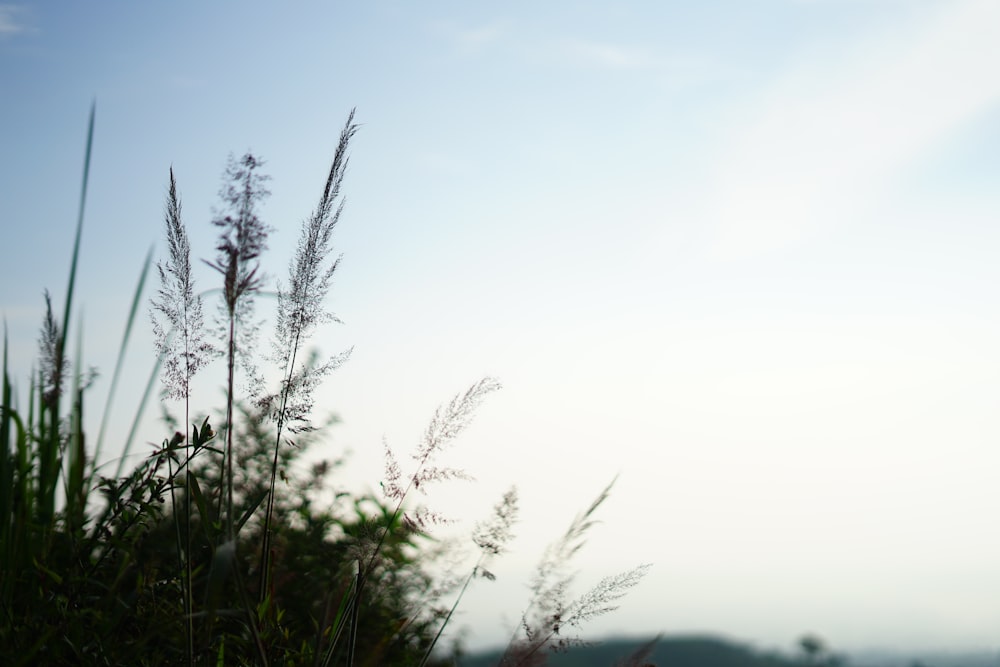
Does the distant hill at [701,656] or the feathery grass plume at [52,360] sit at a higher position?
the feathery grass plume at [52,360]

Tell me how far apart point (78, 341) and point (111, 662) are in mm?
1020

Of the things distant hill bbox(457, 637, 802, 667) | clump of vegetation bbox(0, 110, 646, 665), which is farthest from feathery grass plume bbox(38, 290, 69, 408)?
distant hill bbox(457, 637, 802, 667)

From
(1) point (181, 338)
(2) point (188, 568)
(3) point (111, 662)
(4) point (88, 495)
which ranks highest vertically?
(1) point (181, 338)

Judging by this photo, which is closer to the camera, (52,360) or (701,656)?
(52,360)

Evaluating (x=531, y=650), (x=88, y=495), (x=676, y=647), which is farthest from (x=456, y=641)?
(x=88, y=495)

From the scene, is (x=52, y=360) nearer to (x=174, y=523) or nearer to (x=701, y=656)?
(x=174, y=523)

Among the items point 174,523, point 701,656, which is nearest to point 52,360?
point 174,523

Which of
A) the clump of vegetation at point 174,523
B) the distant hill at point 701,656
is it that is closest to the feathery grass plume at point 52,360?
the clump of vegetation at point 174,523

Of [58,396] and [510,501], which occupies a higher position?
[58,396]

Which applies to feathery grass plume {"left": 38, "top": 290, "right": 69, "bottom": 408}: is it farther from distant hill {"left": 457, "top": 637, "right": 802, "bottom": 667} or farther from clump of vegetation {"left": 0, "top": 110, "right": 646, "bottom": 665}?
distant hill {"left": 457, "top": 637, "right": 802, "bottom": 667}

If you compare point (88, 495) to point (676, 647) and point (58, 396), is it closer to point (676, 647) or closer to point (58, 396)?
point (58, 396)

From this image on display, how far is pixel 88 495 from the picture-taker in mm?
2096

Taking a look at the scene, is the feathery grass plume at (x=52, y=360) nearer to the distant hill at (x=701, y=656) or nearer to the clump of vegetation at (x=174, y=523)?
the clump of vegetation at (x=174, y=523)

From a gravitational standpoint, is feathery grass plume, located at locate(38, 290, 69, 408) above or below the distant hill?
above
